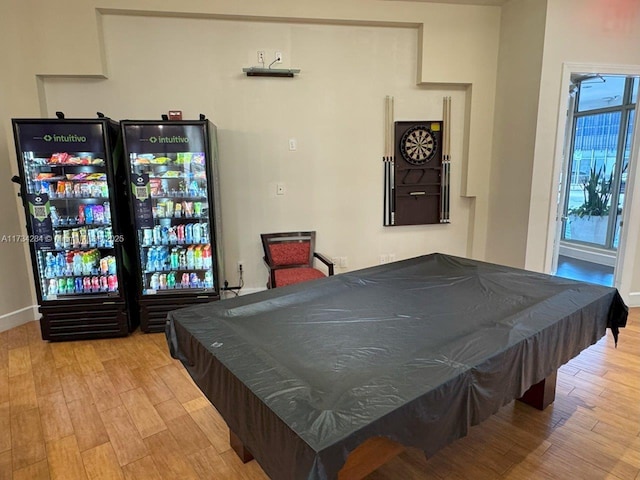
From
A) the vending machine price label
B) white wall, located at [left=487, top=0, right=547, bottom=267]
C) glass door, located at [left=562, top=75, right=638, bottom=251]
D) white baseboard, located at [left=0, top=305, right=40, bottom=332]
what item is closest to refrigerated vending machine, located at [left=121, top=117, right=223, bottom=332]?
the vending machine price label

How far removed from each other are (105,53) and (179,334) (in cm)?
310

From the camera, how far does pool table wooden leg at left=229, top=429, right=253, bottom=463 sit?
1896mm

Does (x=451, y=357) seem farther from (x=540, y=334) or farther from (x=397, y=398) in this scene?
(x=540, y=334)

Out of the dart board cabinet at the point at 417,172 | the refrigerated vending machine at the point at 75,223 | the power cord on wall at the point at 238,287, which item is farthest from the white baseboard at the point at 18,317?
the dart board cabinet at the point at 417,172

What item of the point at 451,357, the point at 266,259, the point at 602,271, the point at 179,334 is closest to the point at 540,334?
the point at 451,357

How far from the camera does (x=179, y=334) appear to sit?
173 cm

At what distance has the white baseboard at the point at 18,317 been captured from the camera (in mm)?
3504

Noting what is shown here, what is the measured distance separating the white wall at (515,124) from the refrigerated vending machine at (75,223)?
3741 millimetres

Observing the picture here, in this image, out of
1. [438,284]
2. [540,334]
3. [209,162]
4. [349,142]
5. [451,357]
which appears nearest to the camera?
[451,357]

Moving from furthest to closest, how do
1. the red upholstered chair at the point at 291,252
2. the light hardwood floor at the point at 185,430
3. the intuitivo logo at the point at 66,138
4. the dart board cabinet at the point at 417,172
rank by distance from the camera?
the dart board cabinet at the point at 417,172 → the red upholstered chair at the point at 291,252 → the intuitivo logo at the point at 66,138 → the light hardwood floor at the point at 185,430

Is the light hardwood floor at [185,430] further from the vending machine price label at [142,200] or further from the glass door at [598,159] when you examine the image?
the glass door at [598,159]

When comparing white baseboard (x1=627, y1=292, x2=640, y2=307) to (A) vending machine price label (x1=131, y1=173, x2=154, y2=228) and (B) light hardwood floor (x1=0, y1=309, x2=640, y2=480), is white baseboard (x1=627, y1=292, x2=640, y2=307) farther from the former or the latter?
(A) vending machine price label (x1=131, y1=173, x2=154, y2=228)

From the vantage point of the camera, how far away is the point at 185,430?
215 cm

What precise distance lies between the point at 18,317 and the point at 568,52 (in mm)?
5724
